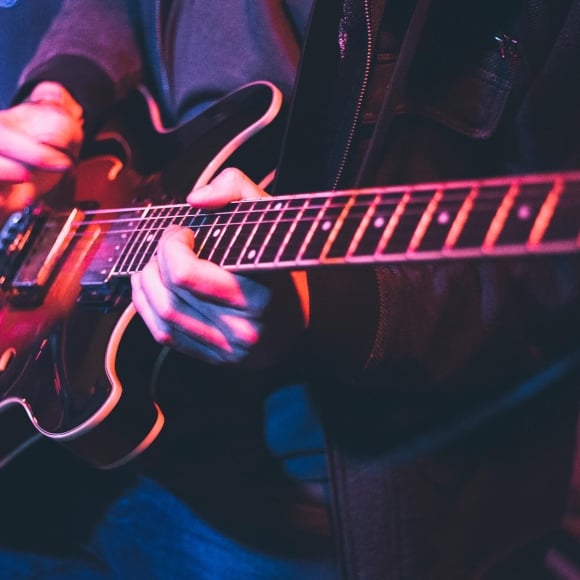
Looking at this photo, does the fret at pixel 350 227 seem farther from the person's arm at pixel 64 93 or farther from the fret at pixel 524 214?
the person's arm at pixel 64 93

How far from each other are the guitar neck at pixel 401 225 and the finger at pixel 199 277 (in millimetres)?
18

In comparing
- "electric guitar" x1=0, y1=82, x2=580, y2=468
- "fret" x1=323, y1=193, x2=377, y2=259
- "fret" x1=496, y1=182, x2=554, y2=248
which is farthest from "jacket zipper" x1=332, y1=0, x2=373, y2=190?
"fret" x1=496, y1=182, x2=554, y2=248

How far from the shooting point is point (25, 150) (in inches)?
36.8

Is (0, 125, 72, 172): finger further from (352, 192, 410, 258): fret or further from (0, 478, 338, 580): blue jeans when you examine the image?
(352, 192, 410, 258): fret

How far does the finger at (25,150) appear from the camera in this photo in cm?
93

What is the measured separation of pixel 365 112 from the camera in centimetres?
79

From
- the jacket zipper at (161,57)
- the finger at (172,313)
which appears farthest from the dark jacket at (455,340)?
the jacket zipper at (161,57)

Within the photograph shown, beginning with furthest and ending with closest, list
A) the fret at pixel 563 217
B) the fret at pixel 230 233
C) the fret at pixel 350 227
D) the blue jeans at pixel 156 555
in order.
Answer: the blue jeans at pixel 156 555
the fret at pixel 230 233
the fret at pixel 350 227
the fret at pixel 563 217

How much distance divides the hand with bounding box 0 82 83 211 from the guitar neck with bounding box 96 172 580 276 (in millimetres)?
502

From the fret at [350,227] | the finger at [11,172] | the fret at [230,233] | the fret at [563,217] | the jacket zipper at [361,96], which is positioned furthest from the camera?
the finger at [11,172]

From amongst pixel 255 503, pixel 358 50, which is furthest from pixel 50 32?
pixel 255 503

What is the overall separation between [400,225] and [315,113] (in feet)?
1.39

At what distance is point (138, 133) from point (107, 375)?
0.60 meters

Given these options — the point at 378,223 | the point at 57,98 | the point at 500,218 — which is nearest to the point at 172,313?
the point at 378,223
